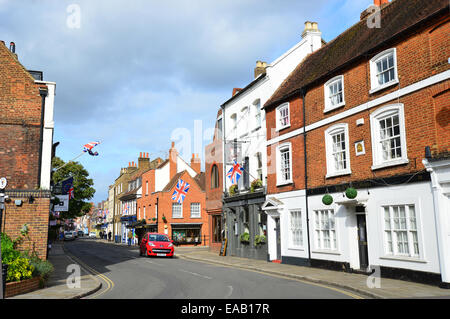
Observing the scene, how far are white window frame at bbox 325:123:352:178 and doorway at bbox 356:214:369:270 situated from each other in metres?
1.95

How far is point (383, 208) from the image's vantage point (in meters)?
14.2

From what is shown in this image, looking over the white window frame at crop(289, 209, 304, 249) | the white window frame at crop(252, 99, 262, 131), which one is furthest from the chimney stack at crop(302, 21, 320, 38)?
the white window frame at crop(289, 209, 304, 249)

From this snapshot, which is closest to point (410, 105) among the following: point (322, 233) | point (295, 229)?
point (322, 233)

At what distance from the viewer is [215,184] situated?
31203 millimetres

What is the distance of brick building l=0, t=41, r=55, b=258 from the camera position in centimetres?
1495

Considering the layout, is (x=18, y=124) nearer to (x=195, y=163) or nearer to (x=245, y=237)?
(x=245, y=237)

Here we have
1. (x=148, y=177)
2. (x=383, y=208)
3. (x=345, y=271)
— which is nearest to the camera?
(x=383, y=208)

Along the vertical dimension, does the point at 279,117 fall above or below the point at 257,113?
below

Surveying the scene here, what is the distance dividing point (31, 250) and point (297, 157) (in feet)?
40.7

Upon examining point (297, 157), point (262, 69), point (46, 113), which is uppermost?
point (262, 69)

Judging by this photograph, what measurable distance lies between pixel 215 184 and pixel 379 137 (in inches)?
703

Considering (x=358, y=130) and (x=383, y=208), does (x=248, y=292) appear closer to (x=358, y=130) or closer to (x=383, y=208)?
(x=383, y=208)

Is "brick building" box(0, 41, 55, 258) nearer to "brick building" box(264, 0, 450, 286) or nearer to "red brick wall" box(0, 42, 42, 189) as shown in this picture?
"red brick wall" box(0, 42, 42, 189)
